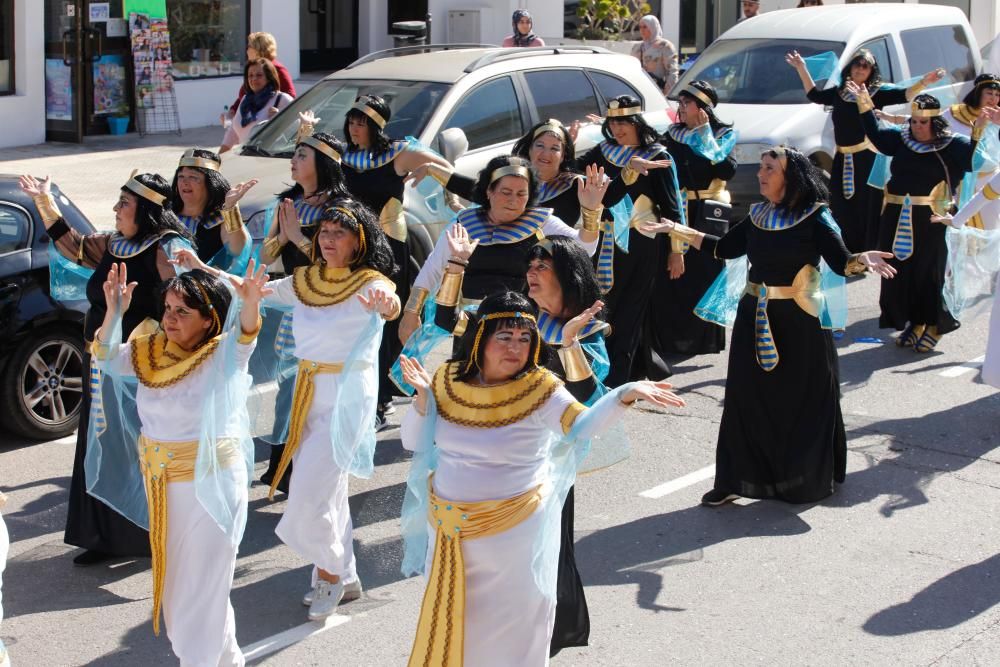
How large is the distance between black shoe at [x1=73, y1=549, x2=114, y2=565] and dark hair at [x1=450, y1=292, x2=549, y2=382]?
2648mm

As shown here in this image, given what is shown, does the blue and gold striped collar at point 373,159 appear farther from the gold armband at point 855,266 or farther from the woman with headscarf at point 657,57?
the woman with headscarf at point 657,57

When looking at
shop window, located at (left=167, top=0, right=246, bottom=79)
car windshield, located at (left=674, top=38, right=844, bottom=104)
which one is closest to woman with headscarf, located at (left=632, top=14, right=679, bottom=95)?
car windshield, located at (left=674, top=38, right=844, bottom=104)

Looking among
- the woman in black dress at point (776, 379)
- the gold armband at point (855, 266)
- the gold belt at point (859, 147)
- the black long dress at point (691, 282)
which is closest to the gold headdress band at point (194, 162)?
the woman in black dress at point (776, 379)

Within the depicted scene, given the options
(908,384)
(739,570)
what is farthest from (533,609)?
(908,384)

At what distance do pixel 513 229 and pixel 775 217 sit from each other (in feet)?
4.60

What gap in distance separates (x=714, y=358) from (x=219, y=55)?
1140 centimetres

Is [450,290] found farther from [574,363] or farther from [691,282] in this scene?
[691,282]

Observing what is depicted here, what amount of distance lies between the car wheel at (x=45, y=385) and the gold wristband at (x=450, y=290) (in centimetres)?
261

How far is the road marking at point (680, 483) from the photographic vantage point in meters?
7.72

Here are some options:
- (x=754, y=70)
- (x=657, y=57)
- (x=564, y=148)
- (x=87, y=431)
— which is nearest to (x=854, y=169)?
(x=754, y=70)

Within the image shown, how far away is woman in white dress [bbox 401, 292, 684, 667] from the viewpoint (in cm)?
477

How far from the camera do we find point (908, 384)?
9.71 m

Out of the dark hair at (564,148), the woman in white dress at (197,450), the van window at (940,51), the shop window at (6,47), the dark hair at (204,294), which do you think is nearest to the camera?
the woman in white dress at (197,450)

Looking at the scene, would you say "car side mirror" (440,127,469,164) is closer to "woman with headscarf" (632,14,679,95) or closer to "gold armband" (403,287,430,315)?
"gold armband" (403,287,430,315)
